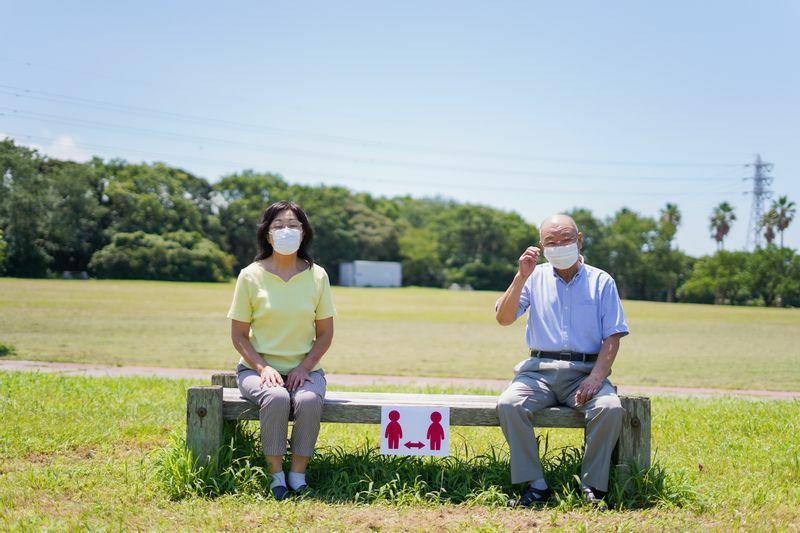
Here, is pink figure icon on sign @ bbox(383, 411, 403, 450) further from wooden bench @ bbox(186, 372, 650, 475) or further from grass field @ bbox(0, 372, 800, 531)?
grass field @ bbox(0, 372, 800, 531)

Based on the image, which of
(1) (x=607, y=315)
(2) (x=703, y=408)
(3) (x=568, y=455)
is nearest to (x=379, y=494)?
(3) (x=568, y=455)

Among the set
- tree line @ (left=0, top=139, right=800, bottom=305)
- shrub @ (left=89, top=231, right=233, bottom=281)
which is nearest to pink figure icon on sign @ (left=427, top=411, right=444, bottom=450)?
tree line @ (left=0, top=139, right=800, bottom=305)

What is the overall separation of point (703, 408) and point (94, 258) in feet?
136

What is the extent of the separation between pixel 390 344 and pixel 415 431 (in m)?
11.9

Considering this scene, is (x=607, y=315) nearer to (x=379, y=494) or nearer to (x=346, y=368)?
(x=379, y=494)

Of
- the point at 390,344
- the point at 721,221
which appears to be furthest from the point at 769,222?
the point at 390,344

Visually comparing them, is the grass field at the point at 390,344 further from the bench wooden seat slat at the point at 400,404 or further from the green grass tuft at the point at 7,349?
the bench wooden seat slat at the point at 400,404

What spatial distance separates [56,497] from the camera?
3.74 metres

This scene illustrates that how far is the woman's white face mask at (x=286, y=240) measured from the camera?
13.8 feet

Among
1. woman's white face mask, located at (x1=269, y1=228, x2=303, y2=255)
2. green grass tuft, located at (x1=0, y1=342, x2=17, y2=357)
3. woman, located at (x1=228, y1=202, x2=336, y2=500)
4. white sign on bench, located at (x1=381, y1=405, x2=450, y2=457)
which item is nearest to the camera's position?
woman, located at (x1=228, y1=202, x2=336, y2=500)

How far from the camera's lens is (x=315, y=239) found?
233 feet

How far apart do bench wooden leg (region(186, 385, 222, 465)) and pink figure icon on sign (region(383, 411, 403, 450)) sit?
0.98 meters

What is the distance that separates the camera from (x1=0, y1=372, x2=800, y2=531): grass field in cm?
341

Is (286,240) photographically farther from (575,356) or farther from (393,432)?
(575,356)
